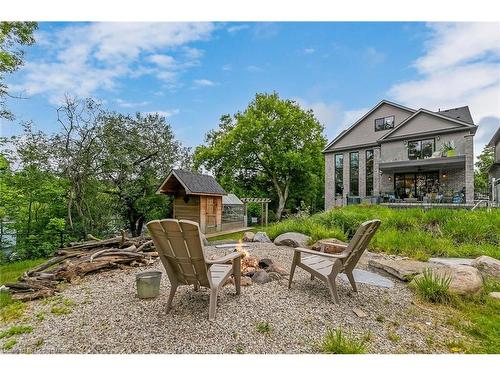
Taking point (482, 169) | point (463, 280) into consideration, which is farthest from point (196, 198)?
point (482, 169)

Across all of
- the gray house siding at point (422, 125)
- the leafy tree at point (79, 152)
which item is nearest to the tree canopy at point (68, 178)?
the leafy tree at point (79, 152)

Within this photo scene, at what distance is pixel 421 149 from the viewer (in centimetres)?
1614

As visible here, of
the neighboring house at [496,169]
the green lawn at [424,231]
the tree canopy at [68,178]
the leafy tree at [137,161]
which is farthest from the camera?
the neighboring house at [496,169]

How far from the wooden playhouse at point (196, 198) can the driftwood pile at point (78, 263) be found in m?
6.50

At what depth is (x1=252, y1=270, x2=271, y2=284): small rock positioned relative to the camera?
386cm

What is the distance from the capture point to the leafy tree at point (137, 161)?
10719 mm

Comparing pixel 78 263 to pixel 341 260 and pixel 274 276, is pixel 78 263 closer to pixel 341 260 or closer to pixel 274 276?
pixel 274 276

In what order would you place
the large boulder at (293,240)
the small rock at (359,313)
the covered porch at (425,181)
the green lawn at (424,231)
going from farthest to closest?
1. the covered porch at (425,181)
2. the large boulder at (293,240)
3. the green lawn at (424,231)
4. the small rock at (359,313)

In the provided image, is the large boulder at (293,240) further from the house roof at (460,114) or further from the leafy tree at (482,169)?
the leafy tree at (482,169)

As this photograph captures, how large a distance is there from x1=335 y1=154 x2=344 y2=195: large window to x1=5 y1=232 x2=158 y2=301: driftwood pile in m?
16.7

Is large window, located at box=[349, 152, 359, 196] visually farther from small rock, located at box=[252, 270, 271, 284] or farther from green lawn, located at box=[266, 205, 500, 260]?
small rock, located at box=[252, 270, 271, 284]

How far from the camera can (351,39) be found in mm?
5211

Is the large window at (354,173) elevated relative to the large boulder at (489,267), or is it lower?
elevated

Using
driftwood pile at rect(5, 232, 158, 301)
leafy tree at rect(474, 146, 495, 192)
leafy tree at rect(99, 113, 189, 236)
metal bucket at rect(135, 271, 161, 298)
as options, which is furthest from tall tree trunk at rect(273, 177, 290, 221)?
leafy tree at rect(474, 146, 495, 192)
